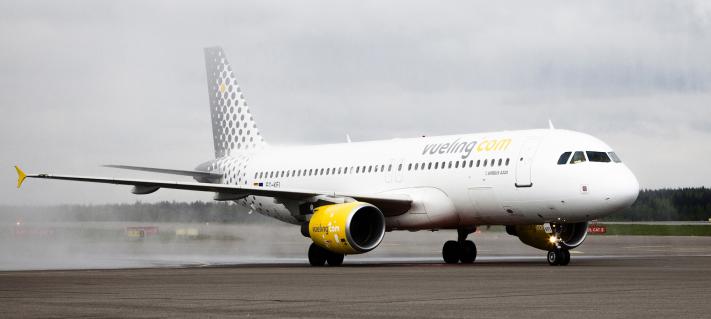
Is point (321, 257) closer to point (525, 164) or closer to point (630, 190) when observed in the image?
point (525, 164)

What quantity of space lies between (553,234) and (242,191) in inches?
368

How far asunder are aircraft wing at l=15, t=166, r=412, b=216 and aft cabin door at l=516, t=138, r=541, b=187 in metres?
4.10

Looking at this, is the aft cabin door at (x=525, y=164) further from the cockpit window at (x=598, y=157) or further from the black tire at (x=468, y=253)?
the black tire at (x=468, y=253)

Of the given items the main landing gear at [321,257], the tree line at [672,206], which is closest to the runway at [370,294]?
the main landing gear at [321,257]

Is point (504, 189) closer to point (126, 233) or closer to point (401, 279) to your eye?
point (401, 279)

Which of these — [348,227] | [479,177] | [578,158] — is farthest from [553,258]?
[348,227]

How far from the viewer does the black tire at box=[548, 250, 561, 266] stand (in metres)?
29.3

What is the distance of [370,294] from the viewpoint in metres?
17.0

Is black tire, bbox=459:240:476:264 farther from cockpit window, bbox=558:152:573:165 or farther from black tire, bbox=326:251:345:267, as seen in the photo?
cockpit window, bbox=558:152:573:165

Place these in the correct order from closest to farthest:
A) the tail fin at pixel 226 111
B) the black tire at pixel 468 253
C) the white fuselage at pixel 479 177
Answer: the white fuselage at pixel 479 177, the black tire at pixel 468 253, the tail fin at pixel 226 111

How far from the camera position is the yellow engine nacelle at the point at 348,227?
101 ft

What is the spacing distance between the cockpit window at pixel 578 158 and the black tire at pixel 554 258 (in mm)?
2578

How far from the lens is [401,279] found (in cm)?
2166

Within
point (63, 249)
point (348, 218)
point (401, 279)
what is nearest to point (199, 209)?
point (63, 249)
